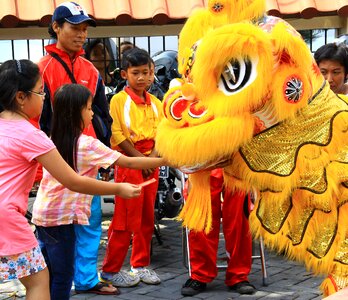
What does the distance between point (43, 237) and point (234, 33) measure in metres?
1.95

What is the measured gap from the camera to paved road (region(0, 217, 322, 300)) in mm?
4871

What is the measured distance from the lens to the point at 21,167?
3.45m

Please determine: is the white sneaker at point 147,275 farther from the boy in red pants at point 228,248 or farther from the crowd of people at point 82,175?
the boy in red pants at point 228,248

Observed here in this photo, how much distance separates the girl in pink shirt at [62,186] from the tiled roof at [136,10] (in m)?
3.14

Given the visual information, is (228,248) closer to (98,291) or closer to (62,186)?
(98,291)

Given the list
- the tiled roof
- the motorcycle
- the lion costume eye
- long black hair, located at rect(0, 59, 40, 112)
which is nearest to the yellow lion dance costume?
the lion costume eye

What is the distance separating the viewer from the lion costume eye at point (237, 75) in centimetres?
265

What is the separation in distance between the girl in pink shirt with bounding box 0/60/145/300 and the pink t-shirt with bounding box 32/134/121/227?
1.53 ft

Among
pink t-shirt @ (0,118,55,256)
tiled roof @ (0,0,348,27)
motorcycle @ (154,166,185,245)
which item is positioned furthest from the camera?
tiled roof @ (0,0,348,27)

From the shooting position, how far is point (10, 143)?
3.39 meters

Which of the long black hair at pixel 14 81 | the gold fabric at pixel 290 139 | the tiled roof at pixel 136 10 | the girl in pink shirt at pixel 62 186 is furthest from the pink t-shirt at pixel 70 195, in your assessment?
the tiled roof at pixel 136 10

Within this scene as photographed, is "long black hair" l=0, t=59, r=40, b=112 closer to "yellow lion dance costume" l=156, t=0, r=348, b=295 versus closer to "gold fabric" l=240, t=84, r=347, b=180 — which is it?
"yellow lion dance costume" l=156, t=0, r=348, b=295

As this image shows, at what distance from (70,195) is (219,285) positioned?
1627 millimetres

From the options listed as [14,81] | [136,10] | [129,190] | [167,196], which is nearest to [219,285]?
[167,196]
